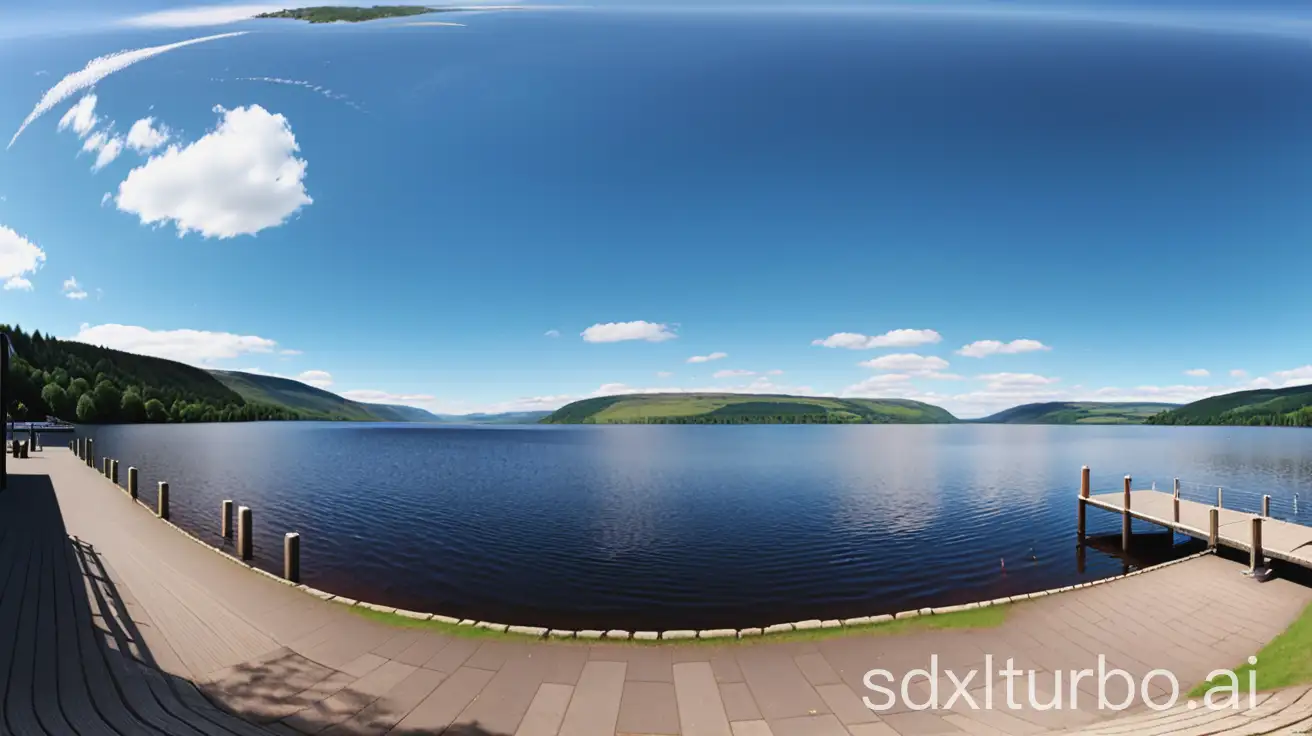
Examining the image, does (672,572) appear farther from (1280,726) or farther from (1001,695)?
(1280,726)

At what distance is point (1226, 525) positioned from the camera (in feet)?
67.1

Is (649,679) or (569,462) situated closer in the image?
(649,679)

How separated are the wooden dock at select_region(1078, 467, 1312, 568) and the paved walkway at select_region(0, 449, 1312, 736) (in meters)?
5.12

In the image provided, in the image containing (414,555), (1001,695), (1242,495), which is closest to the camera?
(1001,695)

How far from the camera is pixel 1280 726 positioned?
5891 mm

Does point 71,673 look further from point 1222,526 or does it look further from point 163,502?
point 1222,526

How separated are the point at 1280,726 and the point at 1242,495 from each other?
5082 cm

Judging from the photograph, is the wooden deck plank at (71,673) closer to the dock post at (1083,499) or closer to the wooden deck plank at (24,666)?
the wooden deck plank at (24,666)

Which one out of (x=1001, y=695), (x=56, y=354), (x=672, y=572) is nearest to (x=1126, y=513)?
(x=672, y=572)

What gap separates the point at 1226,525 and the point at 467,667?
28171mm

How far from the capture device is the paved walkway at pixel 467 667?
6.71m

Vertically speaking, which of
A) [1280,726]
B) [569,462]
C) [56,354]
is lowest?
[569,462]

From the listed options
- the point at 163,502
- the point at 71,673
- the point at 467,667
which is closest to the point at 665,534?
the point at 467,667

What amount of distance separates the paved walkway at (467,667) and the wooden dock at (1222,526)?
512cm
